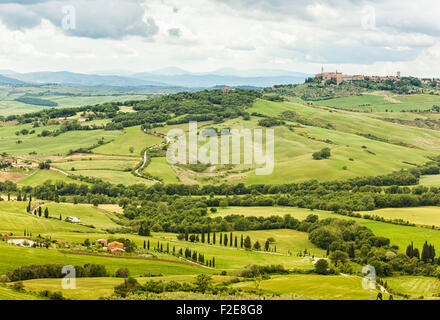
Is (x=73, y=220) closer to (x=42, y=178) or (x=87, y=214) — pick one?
(x=87, y=214)

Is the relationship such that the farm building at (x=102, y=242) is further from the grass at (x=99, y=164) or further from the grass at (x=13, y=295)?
the grass at (x=99, y=164)

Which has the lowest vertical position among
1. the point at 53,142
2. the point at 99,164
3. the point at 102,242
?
the point at 102,242

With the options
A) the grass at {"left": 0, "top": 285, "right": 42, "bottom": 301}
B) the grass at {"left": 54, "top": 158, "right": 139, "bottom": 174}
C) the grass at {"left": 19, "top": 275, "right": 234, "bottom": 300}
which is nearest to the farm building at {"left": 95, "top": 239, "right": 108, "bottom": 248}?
the grass at {"left": 19, "top": 275, "right": 234, "bottom": 300}

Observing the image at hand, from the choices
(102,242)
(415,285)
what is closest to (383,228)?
(415,285)

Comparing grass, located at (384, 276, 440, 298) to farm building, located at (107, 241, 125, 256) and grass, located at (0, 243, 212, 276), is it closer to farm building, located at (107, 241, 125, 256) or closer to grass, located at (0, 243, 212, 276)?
grass, located at (0, 243, 212, 276)

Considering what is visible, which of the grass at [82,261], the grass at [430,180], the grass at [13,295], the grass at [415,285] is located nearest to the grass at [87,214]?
the grass at [82,261]

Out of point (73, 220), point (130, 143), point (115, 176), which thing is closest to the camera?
point (73, 220)

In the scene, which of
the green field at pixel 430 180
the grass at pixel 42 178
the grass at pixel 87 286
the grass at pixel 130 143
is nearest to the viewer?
the grass at pixel 87 286
